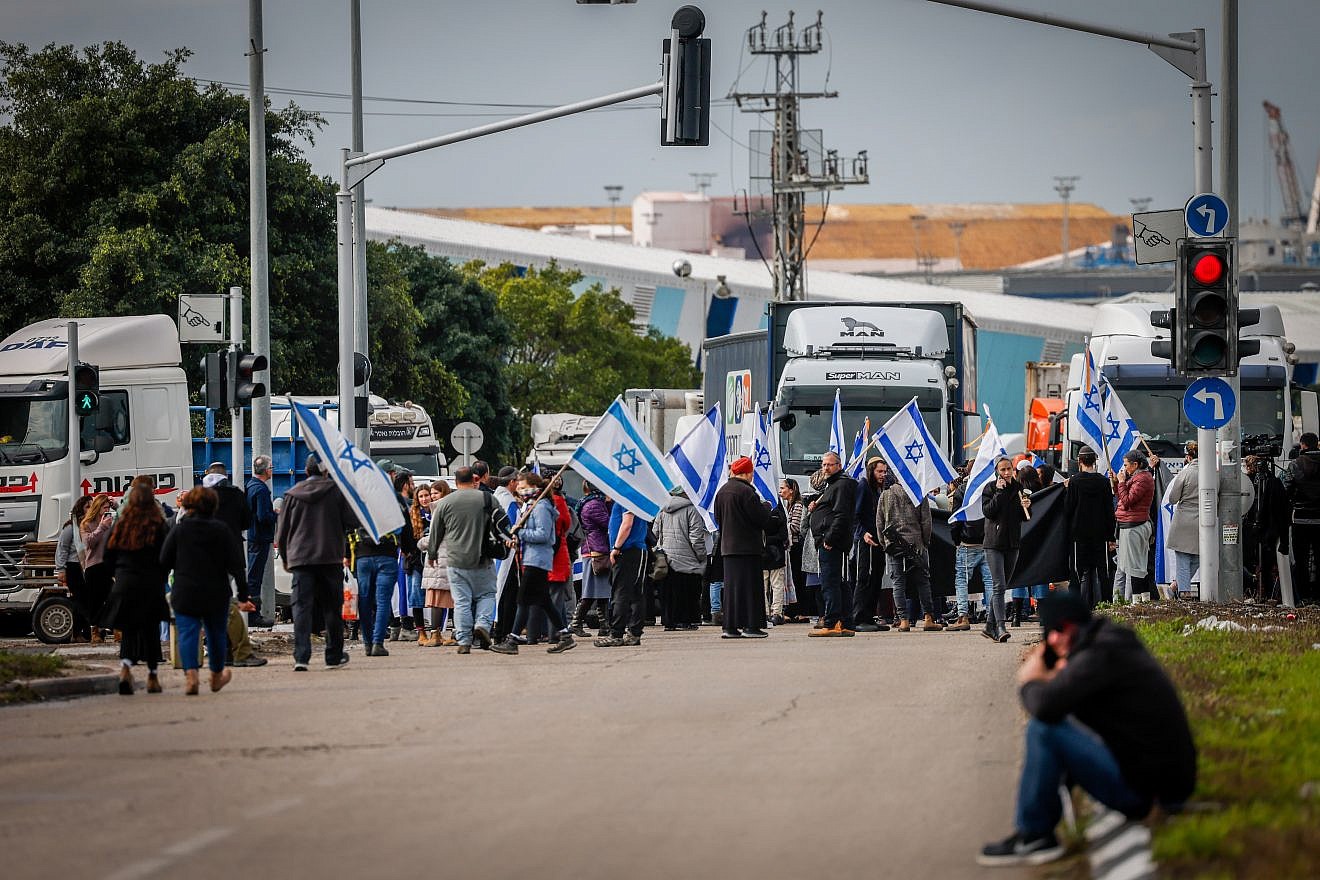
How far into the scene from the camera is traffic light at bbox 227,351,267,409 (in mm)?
22734

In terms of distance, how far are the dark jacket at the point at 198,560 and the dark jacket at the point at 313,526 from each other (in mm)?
1790

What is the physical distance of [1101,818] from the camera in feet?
28.3

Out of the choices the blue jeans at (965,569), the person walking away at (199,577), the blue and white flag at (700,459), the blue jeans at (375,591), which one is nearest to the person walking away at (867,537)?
the blue jeans at (965,569)

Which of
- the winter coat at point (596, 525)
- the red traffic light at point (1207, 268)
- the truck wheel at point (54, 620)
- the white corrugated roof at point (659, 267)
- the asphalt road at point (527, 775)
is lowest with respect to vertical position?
the truck wheel at point (54, 620)

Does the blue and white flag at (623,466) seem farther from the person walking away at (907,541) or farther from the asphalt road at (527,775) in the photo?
the asphalt road at (527,775)

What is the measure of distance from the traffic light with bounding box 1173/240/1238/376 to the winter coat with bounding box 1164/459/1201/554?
4354 mm

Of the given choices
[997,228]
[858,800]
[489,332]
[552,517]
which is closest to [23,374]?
[552,517]

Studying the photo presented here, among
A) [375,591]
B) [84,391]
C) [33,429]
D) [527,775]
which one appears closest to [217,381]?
[84,391]

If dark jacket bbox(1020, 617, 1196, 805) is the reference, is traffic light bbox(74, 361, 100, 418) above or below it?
above

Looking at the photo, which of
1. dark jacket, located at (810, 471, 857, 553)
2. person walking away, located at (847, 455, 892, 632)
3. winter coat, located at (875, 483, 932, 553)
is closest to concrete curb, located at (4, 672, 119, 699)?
dark jacket, located at (810, 471, 857, 553)

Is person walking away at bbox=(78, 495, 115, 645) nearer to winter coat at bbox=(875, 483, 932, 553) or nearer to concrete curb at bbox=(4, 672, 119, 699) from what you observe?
concrete curb at bbox=(4, 672, 119, 699)

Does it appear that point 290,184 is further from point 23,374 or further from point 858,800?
point 858,800

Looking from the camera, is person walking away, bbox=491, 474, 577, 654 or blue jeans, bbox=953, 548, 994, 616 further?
blue jeans, bbox=953, 548, 994, 616

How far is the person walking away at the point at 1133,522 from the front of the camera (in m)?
22.9
